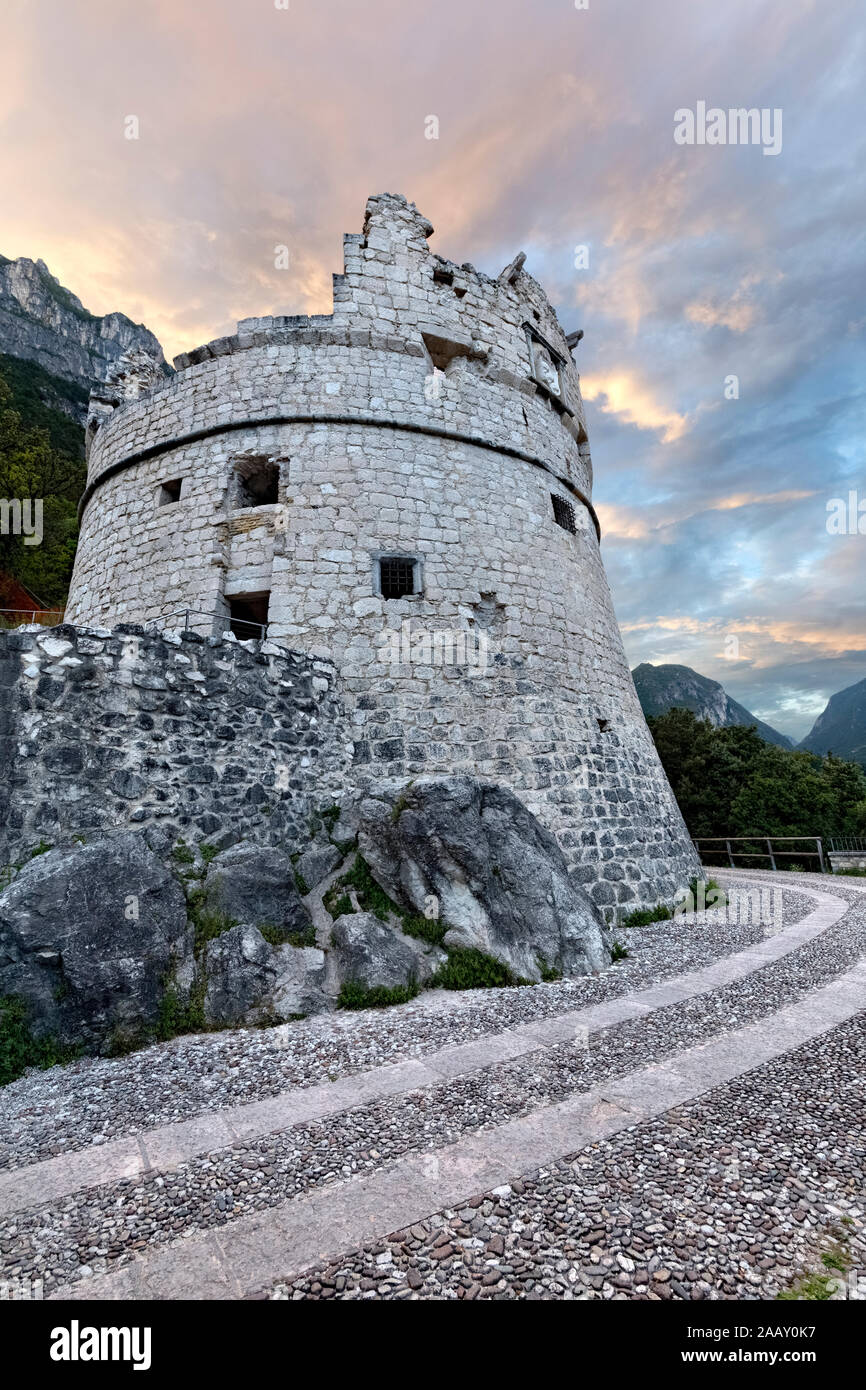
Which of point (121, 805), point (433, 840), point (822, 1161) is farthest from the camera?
point (433, 840)

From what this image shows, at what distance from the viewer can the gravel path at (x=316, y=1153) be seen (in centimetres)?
238

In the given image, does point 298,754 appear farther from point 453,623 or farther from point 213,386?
point 213,386

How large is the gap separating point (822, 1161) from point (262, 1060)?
139 inches

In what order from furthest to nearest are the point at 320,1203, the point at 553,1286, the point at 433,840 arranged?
the point at 433,840 → the point at 320,1203 → the point at 553,1286

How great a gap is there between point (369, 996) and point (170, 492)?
896cm

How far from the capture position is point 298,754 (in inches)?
285

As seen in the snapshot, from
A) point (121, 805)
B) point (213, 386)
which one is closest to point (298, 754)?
point (121, 805)

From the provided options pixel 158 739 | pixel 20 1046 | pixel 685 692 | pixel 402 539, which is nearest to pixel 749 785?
pixel 402 539

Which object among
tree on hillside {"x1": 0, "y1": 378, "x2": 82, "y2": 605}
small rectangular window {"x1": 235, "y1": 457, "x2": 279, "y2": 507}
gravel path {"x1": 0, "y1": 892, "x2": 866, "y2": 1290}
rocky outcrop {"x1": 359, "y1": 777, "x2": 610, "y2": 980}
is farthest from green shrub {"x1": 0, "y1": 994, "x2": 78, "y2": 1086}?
A: tree on hillside {"x1": 0, "y1": 378, "x2": 82, "y2": 605}

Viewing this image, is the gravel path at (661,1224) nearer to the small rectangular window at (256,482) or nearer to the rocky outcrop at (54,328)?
the small rectangular window at (256,482)

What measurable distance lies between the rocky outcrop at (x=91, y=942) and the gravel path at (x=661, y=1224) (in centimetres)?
308

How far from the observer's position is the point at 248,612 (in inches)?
371

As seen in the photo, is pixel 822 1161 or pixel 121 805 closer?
pixel 822 1161

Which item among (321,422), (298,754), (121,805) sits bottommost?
(121,805)
